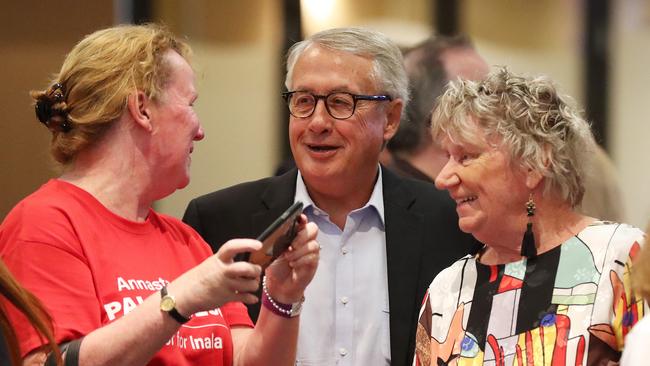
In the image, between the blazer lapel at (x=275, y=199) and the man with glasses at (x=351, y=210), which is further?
the blazer lapel at (x=275, y=199)

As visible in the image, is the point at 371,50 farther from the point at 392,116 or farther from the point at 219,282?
the point at 219,282

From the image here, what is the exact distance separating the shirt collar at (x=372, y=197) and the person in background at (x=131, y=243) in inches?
24.1

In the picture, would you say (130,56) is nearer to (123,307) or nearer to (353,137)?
(123,307)

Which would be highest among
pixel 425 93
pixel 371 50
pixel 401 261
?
pixel 371 50

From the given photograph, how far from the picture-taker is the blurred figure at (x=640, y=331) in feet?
7.59

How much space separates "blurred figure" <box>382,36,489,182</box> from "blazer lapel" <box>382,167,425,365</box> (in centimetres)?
63

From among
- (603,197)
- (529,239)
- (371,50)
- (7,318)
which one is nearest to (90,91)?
(7,318)

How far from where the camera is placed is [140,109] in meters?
3.16

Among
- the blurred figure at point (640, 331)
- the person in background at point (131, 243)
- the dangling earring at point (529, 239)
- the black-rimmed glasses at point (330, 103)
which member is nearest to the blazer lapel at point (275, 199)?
the black-rimmed glasses at point (330, 103)

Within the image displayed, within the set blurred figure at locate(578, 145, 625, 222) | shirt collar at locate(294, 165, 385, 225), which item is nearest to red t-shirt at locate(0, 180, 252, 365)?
shirt collar at locate(294, 165, 385, 225)

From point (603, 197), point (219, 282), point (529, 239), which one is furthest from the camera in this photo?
point (603, 197)

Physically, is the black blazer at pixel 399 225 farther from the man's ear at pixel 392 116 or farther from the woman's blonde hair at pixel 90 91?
the woman's blonde hair at pixel 90 91

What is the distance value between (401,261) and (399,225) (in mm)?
138

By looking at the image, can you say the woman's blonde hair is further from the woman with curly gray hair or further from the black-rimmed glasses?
the woman with curly gray hair
